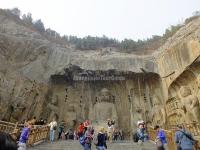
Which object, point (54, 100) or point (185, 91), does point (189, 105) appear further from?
point (54, 100)

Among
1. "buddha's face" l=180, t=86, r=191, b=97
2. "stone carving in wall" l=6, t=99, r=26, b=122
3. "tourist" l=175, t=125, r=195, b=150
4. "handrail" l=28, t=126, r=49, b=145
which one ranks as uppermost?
"buddha's face" l=180, t=86, r=191, b=97

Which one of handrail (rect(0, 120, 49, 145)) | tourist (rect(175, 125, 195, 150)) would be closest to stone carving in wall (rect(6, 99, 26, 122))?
handrail (rect(0, 120, 49, 145))

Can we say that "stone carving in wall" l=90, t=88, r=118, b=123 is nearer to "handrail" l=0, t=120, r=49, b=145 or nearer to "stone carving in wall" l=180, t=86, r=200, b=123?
"stone carving in wall" l=180, t=86, r=200, b=123

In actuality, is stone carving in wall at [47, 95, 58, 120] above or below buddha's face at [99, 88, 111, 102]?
below

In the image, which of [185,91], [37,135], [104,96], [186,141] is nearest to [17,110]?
[37,135]

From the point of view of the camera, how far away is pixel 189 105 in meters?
18.2

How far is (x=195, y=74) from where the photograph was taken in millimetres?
18219

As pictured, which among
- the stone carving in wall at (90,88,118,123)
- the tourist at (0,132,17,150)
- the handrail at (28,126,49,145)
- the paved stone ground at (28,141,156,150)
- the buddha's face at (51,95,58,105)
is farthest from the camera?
the stone carving in wall at (90,88,118,123)

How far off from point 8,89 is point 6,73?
118 centimetres

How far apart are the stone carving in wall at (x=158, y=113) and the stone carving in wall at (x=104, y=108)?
282 cm

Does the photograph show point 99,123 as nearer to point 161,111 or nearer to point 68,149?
point 161,111

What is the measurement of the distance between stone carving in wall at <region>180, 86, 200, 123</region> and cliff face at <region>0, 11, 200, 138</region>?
0.48 m

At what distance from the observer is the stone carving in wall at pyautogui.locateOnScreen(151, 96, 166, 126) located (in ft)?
68.8

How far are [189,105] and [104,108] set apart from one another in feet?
21.7
